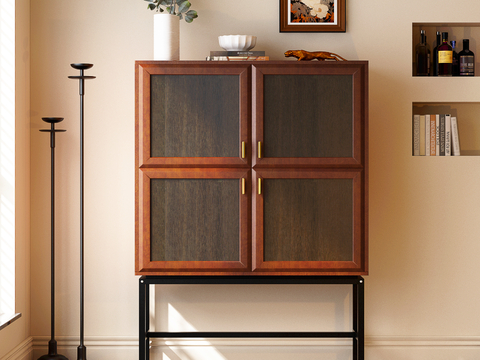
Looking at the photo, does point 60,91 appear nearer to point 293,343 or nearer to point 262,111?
point 262,111

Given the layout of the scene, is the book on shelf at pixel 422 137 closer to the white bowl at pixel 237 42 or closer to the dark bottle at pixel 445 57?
the dark bottle at pixel 445 57

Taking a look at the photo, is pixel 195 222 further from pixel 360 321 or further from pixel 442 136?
pixel 442 136

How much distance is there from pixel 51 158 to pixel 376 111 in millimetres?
1940

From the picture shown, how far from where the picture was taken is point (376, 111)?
2.46 m

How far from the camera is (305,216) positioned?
80.4 inches

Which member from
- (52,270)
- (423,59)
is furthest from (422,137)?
(52,270)

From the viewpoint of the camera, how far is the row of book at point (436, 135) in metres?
2.40

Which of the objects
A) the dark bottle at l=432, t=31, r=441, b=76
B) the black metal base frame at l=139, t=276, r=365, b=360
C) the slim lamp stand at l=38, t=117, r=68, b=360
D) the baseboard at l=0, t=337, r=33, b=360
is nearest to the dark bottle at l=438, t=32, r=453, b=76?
the dark bottle at l=432, t=31, r=441, b=76

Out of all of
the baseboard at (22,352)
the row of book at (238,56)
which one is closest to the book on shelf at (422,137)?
the row of book at (238,56)

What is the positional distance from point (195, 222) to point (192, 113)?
55cm

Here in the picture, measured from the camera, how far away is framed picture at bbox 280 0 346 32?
2.42m

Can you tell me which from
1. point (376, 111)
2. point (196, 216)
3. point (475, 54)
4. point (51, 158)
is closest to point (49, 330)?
point (51, 158)

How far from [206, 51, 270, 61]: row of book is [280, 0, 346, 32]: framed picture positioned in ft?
1.24

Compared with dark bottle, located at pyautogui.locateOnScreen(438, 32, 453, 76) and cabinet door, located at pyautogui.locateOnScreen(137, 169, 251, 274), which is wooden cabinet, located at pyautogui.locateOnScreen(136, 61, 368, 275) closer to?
cabinet door, located at pyautogui.locateOnScreen(137, 169, 251, 274)
